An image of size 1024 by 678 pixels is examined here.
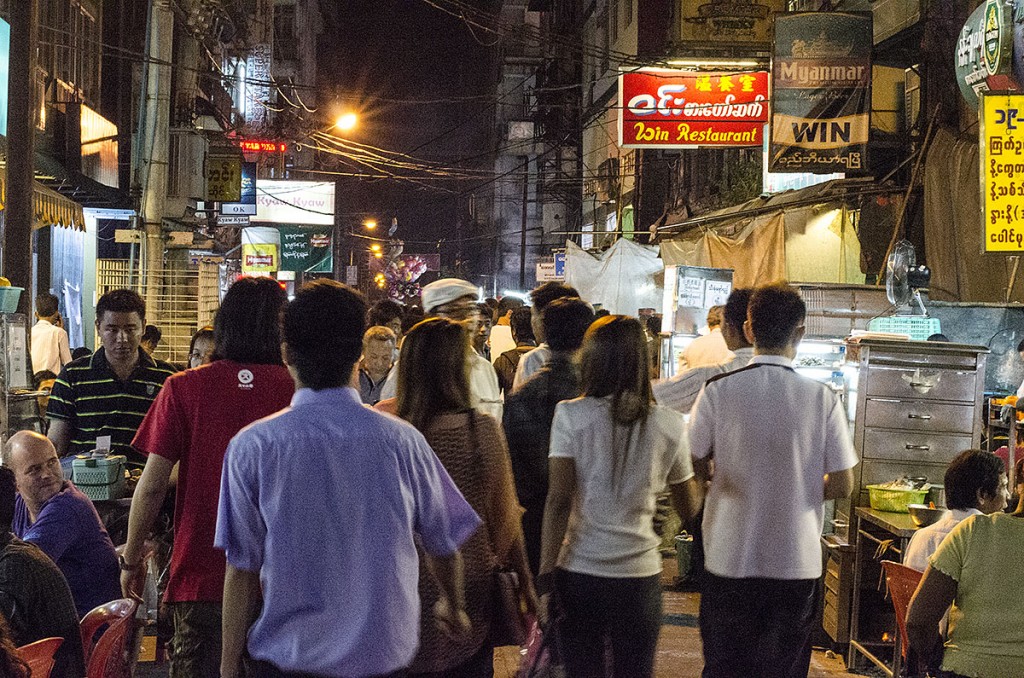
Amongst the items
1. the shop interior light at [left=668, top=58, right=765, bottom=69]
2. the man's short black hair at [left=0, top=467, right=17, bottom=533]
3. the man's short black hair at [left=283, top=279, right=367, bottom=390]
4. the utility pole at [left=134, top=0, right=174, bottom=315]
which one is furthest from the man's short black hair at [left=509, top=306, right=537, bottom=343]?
the utility pole at [left=134, top=0, right=174, bottom=315]

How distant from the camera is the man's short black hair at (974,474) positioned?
5.30m

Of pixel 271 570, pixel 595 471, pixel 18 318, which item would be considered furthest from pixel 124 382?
pixel 271 570

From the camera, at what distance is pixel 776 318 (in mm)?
4691

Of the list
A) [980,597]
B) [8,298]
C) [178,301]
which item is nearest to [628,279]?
[178,301]

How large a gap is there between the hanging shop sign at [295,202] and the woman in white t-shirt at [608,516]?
33490 mm

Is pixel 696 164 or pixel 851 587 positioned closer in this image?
pixel 851 587

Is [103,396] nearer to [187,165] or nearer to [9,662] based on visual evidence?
[9,662]

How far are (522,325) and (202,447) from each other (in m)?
5.31

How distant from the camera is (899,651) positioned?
6.75 m

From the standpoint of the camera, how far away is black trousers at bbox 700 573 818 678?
14.9 feet

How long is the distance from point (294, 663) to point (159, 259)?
16.5m

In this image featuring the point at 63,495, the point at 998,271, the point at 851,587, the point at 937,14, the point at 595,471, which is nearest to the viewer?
the point at 595,471

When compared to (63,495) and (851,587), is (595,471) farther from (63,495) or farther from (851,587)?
(851,587)

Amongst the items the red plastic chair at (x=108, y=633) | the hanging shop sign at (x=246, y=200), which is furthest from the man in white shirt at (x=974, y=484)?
the hanging shop sign at (x=246, y=200)
